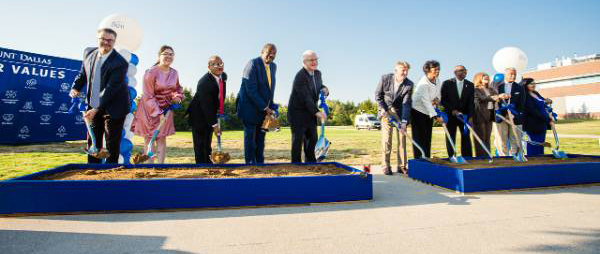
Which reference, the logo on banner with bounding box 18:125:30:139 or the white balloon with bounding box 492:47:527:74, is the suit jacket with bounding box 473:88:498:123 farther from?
the logo on banner with bounding box 18:125:30:139

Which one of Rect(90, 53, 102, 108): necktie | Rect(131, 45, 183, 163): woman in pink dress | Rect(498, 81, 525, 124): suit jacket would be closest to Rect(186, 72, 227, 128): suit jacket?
Rect(131, 45, 183, 163): woman in pink dress

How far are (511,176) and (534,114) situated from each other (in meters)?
2.59

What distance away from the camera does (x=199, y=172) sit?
10.7 feet

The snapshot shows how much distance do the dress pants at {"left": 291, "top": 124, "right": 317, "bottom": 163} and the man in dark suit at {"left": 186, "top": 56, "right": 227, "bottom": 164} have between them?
1063 mm

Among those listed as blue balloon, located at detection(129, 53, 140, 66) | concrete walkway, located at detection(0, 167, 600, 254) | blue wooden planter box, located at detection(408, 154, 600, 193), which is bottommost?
concrete walkway, located at detection(0, 167, 600, 254)

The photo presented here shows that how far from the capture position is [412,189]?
3719mm

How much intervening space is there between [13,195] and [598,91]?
53.0m

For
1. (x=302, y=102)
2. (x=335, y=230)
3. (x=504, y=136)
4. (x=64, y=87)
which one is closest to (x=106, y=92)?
(x=302, y=102)

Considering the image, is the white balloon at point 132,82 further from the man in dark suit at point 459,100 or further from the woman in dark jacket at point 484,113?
the woman in dark jacket at point 484,113

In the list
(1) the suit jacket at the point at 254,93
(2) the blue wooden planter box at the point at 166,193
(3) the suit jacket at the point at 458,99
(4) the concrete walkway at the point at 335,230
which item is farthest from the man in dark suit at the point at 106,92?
(3) the suit jacket at the point at 458,99

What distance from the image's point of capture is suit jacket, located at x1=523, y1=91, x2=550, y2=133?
5270 millimetres

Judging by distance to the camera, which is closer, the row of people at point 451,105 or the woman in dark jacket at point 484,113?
the row of people at point 451,105

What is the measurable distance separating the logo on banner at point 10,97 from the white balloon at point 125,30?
25.4 ft

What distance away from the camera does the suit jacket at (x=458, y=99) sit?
4918 millimetres
